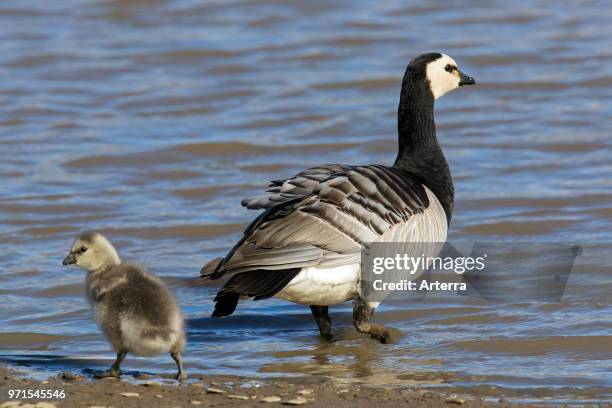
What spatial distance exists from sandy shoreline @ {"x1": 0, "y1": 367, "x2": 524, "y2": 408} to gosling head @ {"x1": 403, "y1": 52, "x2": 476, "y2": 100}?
2.77m

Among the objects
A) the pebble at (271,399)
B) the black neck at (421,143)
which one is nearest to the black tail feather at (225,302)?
the pebble at (271,399)

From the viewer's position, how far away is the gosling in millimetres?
5793

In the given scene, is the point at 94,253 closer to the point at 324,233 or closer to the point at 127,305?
the point at 127,305

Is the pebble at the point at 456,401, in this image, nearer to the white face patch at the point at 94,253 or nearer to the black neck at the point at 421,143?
the white face patch at the point at 94,253

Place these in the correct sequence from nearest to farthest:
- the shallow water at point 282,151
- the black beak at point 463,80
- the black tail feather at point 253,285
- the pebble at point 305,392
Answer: the pebble at point 305,392 → the black tail feather at point 253,285 → the shallow water at point 282,151 → the black beak at point 463,80

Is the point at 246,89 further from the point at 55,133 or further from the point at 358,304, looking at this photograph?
the point at 358,304

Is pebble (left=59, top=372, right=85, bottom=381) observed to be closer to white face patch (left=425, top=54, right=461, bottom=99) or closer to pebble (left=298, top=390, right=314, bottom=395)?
pebble (left=298, top=390, right=314, bottom=395)

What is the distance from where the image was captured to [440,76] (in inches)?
326

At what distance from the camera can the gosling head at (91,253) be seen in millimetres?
5973

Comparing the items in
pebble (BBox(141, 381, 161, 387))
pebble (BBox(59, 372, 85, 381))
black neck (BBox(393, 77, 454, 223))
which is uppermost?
black neck (BBox(393, 77, 454, 223))

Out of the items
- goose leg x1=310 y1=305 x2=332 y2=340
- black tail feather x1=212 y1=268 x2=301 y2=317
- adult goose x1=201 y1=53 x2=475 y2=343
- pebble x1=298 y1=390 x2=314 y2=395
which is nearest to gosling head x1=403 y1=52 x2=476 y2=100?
adult goose x1=201 y1=53 x2=475 y2=343

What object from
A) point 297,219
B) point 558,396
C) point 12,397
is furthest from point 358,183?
point 12,397

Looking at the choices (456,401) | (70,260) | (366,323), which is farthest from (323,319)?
(70,260)

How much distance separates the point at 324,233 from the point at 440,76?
212cm
